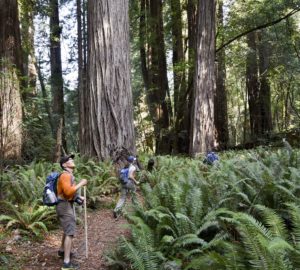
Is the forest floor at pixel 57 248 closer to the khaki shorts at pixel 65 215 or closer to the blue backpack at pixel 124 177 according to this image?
the khaki shorts at pixel 65 215

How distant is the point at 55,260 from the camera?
5352 mm

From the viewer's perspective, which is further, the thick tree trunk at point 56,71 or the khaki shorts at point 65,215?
the thick tree trunk at point 56,71

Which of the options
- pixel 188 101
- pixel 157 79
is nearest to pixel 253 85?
pixel 188 101

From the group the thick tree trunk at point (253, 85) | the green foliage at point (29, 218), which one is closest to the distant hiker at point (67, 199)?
the green foliage at point (29, 218)

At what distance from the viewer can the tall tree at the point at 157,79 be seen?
725 inches

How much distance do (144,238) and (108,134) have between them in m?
5.43

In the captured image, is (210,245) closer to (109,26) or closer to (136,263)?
(136,263)

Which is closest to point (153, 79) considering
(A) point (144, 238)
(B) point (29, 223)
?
(B) point (29, 223)

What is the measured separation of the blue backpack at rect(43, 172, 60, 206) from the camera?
509 centimetres

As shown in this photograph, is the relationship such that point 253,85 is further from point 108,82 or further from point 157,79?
point 108,82

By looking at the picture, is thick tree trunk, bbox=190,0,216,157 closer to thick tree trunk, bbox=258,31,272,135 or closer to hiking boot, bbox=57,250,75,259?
thick tree trunk, bbox=258,31,272,135

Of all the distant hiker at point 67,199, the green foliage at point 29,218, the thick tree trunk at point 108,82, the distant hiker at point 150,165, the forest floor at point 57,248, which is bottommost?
the forest floor at point 57,248

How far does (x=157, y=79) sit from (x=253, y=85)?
16.2 feet

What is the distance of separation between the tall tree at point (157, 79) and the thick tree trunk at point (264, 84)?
4.50 metres
